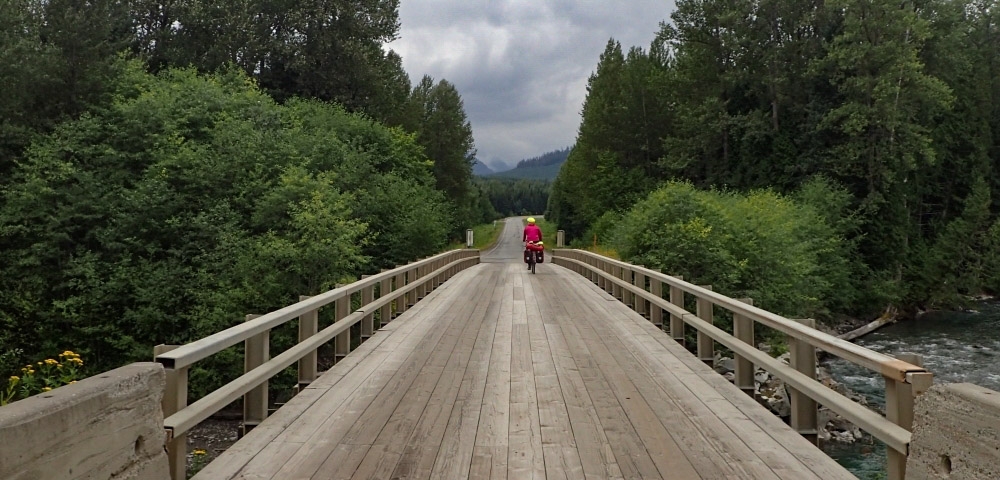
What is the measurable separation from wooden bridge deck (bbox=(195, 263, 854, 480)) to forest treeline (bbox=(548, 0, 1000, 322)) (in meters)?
15.5

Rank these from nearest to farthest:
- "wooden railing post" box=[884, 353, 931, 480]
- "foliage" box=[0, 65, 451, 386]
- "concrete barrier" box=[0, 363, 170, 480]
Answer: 1. "concrete barrier" box=[0, 363, 170, 480]
2. "wooden railing post" box=[884, 353, 931, 480]
3. "foliage" box=[0, 65, 451, 386]

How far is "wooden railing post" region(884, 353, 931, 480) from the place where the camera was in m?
3.52

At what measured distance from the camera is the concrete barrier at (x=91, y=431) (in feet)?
7.83

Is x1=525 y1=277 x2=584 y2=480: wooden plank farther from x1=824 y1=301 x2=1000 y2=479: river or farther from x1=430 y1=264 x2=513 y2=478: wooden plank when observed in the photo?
x1=824 y1=301 x2=1000 y2=479: river

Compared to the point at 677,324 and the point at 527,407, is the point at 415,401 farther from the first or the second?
the point at 677,324

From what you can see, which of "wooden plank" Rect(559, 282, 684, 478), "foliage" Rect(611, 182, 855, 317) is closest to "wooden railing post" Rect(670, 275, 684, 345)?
"wooden plank" Rect(559, 282, 684, 478)

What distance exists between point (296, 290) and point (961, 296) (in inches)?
1367

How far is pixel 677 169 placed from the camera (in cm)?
4541

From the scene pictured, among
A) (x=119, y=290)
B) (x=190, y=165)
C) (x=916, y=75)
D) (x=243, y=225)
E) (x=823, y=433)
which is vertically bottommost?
→ (x=823, y=433)

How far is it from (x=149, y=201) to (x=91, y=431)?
863 inches

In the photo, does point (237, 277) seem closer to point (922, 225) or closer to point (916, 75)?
point (916, 75)

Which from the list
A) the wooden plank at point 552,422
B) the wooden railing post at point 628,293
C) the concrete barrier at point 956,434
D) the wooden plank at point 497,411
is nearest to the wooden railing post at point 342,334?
the wooden plank at point 497,411

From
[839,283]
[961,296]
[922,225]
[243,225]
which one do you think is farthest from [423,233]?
[922,225]

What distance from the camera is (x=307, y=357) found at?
6.67 meters
